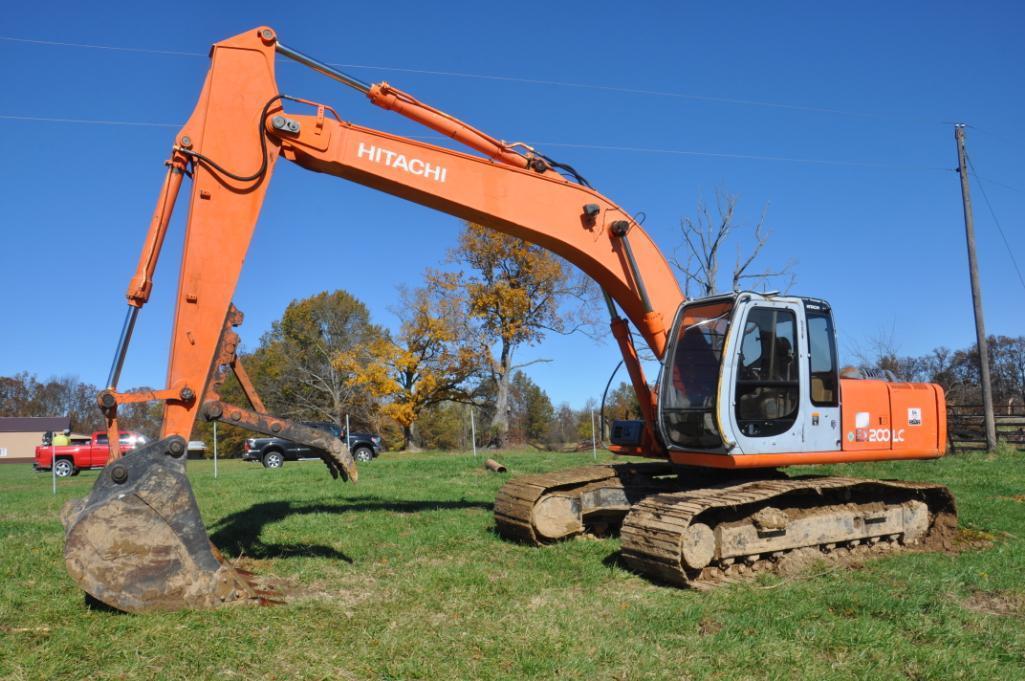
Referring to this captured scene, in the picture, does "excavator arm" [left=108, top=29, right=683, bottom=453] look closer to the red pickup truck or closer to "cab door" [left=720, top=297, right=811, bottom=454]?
"cab door" [left=720, top=297, right=811, bottom=454]

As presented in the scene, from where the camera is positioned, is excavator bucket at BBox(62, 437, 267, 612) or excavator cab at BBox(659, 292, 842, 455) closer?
excavator bucket at BBox(62, 437, 267, 612)

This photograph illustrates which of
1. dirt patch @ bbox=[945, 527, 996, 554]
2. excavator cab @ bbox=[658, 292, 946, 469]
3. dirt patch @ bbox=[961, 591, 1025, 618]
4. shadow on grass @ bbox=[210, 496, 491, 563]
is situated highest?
excavator cab @ bbox=[658, 292, 946, 469]

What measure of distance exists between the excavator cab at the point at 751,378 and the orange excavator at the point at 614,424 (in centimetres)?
2

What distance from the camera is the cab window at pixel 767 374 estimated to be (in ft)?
24.0

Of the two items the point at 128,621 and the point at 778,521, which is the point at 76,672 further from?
the point at 778,521

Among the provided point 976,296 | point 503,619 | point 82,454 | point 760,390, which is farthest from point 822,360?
point 82,454

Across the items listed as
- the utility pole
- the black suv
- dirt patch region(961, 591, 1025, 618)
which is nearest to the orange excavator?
dirt patch region(961, 591, 1025, 618)

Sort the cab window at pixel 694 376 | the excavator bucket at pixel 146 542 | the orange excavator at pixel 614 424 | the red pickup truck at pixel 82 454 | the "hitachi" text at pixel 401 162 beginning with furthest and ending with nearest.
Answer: the red pickup truck at pixel 82 454 < the cab window at pixel 694 376 < the "hitachi" text at pixel 401 162 < the orange excavator at pixel 614 424 < the excavator bucket at pixel 146 542

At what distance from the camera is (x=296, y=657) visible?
4.68 meters

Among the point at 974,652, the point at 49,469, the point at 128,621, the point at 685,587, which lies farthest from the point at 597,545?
the point at 49,469

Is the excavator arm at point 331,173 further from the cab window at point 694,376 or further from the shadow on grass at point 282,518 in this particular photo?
the shadow on grass at point 282,518

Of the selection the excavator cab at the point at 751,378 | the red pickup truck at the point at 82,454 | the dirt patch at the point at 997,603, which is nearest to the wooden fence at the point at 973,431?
the excavator cab at the point at 751,378

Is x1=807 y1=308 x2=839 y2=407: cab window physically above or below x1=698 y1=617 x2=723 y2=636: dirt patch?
above

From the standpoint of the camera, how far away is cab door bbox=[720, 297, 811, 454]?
285 inches
